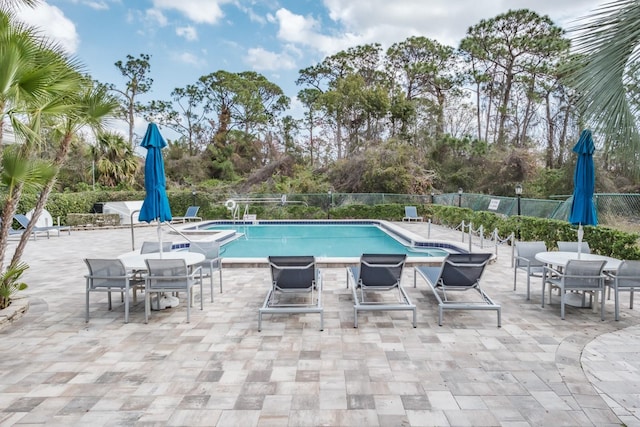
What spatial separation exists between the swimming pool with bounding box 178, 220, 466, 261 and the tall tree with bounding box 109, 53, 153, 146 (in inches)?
607

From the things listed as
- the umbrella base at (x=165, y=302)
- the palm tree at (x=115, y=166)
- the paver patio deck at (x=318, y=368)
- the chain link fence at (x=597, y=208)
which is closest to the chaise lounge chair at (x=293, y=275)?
the paver patio deck at (x=318, y=368)

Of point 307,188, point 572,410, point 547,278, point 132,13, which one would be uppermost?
point 132,13

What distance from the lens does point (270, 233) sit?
47.3ft

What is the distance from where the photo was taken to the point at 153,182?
16.4 ft

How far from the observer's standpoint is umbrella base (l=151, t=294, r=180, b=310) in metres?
4.86

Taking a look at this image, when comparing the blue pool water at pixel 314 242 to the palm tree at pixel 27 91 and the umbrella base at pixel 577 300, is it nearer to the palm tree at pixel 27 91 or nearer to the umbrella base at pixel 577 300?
the umbrella base at pixel 577 300

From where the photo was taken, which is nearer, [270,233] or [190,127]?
[270,233]

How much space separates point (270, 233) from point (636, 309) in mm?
11293

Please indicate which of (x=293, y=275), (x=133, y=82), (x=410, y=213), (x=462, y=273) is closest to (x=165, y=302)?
(x=293, y=275)

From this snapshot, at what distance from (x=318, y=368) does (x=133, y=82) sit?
2907 cm

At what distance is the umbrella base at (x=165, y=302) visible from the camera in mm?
4855

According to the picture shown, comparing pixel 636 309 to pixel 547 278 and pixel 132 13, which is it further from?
pixel 132 13

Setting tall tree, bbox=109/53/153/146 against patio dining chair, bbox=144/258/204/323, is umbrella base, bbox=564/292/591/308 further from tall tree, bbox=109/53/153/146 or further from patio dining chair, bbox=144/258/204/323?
tall tree, bbox=109/53/153/146

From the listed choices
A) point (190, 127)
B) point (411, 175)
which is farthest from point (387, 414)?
point (190, 127)
